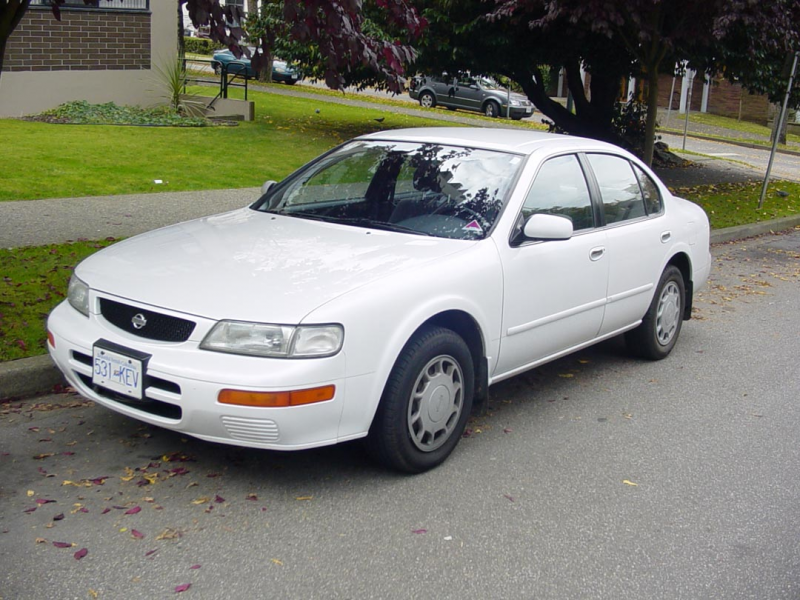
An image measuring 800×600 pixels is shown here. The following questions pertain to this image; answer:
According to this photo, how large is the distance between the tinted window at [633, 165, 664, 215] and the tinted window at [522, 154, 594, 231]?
0.86 m

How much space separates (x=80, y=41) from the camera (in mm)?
17578

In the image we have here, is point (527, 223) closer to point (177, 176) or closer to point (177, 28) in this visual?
point (177, 176)

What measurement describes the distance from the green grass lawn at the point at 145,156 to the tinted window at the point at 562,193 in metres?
6.90

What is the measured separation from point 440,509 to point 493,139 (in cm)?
250

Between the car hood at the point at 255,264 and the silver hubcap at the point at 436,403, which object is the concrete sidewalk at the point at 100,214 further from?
the silver hubcap at the point at 436,403

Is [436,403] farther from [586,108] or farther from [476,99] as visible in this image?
[476,99]

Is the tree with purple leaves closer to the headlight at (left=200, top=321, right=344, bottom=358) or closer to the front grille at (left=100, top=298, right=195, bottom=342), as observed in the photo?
the front grille at (left=100, top=298, right=195, bottom=342)

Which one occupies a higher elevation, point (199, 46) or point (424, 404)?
point (199, 46)

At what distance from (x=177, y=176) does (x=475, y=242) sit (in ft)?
27.7

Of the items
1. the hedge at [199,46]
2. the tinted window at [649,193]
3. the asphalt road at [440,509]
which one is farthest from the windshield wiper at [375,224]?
the hedge at [199,46]

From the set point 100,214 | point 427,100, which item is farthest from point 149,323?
point 427,100

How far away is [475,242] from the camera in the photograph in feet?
15.9

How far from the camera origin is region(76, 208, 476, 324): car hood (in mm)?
4031

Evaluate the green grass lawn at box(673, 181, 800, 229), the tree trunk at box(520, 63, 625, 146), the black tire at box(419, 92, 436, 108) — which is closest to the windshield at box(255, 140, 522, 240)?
the green grass lawn at box(673, 181, 800, 229)
